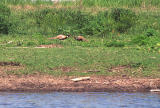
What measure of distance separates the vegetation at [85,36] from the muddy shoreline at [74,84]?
0.35 meters

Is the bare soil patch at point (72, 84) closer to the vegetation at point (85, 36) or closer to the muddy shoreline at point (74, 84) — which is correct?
the muddy shoreline at point (74, 84)

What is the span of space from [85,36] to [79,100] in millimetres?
8106

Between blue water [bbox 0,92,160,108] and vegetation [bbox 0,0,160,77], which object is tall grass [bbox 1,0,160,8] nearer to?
vegetation [bbox 0,0,160,77]

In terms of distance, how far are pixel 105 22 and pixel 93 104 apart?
9353 millimetres

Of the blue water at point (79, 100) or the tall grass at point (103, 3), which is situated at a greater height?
the tall grass at point (103, 3)

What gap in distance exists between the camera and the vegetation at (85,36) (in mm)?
10789

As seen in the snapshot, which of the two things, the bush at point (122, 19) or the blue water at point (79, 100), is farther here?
the bush at point (122, 19)

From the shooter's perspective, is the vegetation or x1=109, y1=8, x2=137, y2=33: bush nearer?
the vegetation

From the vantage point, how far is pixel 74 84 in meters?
9.58

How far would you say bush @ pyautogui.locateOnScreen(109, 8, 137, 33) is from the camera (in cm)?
1783

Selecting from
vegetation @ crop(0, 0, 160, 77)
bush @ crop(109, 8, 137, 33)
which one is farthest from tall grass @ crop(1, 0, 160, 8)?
bush @ crop(109, 8, 137, 33)

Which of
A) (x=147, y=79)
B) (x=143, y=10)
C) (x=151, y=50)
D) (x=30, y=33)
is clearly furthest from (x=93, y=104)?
(x=143, y=10)

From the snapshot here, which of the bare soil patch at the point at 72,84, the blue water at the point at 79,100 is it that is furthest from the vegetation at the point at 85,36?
the blue water at the point at 79,100

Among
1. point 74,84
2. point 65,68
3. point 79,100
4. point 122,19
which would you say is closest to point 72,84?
point 74,84
